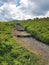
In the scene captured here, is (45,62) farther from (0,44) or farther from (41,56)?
(0,44)

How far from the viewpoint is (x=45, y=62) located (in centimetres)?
1819

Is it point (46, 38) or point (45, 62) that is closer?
point (45, 62)

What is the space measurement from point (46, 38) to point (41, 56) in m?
7.33

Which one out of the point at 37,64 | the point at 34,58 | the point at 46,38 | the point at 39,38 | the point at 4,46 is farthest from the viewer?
the point at 39,38

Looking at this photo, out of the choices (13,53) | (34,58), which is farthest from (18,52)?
(34,58)

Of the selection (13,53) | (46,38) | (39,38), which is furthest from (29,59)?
(39,38)

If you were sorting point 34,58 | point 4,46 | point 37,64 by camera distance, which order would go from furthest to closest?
1. point 4,46
2. point 34,58
3. point 37,64

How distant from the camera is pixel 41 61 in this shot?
18344 millimetres

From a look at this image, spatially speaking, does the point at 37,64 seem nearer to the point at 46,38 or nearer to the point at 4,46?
the point at 4,46

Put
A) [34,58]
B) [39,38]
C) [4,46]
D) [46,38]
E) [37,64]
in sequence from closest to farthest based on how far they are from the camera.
A: [37,64]
[34,58]
[4,46]
[46,38]
[39,38]

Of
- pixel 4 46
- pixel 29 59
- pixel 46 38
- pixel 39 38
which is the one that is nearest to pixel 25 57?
pixel 29 59

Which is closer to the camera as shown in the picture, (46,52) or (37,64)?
(37,64)

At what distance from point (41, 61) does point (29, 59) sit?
960 millimetres

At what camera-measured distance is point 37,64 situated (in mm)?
17375
